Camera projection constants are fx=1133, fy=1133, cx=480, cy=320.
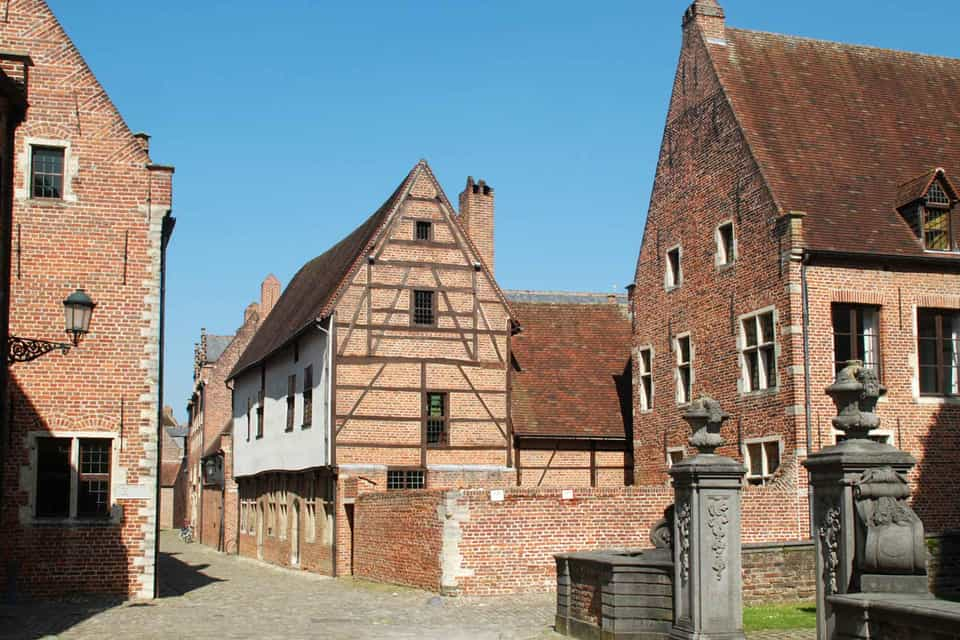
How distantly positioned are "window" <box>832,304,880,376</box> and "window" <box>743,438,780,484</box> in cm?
203

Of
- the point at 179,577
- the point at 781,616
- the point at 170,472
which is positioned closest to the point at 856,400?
the point at 781,616

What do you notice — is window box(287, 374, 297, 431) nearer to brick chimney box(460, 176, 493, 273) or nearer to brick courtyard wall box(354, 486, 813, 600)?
brick chimney box(460, 176, 493, 273)

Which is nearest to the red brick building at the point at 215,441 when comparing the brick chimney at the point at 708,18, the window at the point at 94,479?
the window at the point at 94,479

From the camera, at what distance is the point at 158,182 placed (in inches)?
823

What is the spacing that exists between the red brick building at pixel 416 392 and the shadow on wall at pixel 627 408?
0.19 feet

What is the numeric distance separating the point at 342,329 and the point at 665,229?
8.27 meters

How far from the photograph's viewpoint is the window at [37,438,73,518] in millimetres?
19500

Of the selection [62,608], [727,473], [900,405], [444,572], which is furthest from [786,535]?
[62,608]

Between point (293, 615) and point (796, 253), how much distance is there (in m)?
11.8

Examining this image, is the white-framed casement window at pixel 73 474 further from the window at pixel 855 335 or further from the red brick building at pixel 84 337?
the window at pixel 855 335

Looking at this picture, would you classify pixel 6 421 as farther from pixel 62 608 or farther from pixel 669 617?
pixel 669 617

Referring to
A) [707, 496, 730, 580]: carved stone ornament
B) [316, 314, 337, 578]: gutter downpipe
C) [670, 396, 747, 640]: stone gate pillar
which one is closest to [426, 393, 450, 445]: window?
[316, 314, 337, 578]: gutter downpipe

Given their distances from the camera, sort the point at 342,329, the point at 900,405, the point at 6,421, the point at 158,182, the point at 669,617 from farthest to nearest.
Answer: the point at 342,329, the point at 900,405, the point at 158,182, the point at 6,421, the point at 669,617

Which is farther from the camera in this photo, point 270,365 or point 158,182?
point 270,365
